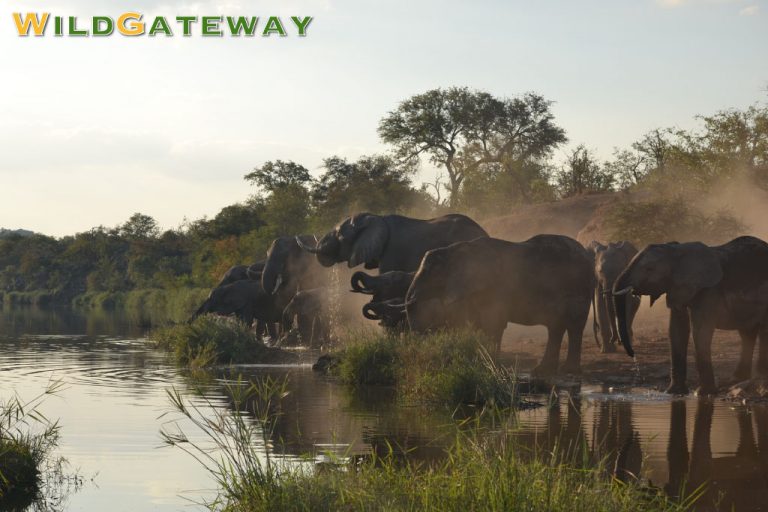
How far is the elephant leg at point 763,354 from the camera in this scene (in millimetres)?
15734

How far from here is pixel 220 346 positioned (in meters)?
23.6

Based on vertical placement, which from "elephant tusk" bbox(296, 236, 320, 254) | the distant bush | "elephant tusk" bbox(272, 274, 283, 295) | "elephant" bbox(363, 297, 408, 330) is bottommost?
"elephant" bbox(363, 297, 408, 330)

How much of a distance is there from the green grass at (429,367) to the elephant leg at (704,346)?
107 inches

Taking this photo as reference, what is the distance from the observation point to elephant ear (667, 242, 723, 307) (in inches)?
618

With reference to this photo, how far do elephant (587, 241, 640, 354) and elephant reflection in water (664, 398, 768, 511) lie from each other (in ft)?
25.3

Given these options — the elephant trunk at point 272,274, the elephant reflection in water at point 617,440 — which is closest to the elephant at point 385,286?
the elephant reflection in water at point 617,440

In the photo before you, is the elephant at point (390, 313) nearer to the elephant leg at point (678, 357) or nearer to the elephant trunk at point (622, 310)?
the elephant trunk at point (622, 310)

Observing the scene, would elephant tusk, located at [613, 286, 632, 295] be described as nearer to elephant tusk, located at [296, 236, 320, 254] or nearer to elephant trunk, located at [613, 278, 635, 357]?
elephant trunk, located at [613, 278, 635, 357]

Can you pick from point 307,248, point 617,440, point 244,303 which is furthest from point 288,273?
point 617,440

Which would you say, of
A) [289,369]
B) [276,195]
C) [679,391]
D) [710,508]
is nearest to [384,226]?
[289,369]

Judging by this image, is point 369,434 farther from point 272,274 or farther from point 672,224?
point 672,224

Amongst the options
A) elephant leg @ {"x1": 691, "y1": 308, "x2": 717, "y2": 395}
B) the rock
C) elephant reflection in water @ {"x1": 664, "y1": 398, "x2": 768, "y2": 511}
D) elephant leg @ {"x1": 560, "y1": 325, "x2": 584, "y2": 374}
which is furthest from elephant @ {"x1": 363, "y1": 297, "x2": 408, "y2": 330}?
elephant reflection in water @ {"x1": 664, "y1": 398, "x2": 768, "y2": 511}

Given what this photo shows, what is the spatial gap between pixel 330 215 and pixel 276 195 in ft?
40.2

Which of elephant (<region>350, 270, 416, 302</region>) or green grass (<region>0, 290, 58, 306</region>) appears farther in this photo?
green grass (<region>0, 290, 58, 306</region>)
